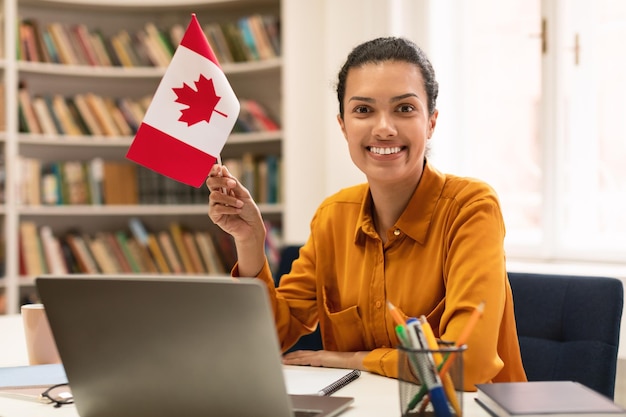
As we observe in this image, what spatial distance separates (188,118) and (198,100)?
0.13 feet

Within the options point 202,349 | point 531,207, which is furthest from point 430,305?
point 531,207

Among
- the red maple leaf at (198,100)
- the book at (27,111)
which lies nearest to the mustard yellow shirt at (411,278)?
the red maple leaf at (198,100)

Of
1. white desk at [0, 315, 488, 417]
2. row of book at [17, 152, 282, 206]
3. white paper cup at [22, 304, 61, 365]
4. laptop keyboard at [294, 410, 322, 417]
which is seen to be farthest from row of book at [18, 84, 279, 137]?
laptop keyboard at [294, 410, 322, 417]

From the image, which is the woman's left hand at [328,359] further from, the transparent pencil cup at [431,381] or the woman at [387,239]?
the transparent pencil cup at [431,381]

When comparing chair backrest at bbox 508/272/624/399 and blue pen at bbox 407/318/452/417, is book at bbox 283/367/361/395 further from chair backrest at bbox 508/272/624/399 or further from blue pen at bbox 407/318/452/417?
chair backrest at bbox 508/272/624/399

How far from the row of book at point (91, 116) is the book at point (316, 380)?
2470 mm

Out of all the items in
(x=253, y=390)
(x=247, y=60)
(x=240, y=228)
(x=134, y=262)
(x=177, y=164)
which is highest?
(x=247, y=60)

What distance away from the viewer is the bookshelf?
3.58 m

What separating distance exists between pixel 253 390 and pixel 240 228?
2.34ft

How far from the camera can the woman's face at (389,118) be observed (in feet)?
4.91

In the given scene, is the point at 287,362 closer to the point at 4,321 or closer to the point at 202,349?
the point at 202,349

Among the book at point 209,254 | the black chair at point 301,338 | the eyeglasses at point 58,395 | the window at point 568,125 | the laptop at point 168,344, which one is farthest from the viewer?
the book at point 209,254

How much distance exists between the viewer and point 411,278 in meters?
1.49

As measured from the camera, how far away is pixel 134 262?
382 centimetres
